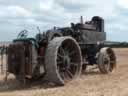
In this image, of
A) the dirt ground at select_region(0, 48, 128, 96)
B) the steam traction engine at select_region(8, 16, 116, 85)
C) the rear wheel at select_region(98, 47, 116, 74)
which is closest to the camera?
the dirt ground at select_region(0, 48, 128, 96)

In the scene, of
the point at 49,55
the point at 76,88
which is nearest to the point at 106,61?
the point at 49,55

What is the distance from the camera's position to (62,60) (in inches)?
520

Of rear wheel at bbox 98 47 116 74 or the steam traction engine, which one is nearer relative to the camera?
the steam traction engine

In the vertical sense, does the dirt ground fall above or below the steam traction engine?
below

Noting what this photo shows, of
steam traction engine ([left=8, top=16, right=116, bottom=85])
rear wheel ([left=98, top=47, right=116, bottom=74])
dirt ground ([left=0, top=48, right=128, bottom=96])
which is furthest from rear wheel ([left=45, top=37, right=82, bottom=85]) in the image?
rear wheel ([left=98, top=47, right=116, bottom=74])

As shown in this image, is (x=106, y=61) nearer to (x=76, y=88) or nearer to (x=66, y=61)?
(x=66, y=61)

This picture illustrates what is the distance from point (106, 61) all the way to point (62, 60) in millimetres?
3895

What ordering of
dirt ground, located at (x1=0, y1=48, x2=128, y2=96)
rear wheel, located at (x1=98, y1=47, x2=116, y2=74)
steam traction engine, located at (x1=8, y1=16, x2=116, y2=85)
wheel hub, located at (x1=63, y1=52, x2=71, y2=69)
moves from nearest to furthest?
dirt ground, located at (x1=0, y1=48, x2=128, y2=96)
steam traction engine, located at (x1=8, y1=16, x2=116, y2=85)
wheel hub, located at (x1=63, y1=52, x2=71, y2=69)
rear wheel, located at (x1=98, y1=47, x2=116, y2=74)

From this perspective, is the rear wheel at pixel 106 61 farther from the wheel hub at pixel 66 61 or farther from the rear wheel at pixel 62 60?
the wheel hub at pixel 66 61

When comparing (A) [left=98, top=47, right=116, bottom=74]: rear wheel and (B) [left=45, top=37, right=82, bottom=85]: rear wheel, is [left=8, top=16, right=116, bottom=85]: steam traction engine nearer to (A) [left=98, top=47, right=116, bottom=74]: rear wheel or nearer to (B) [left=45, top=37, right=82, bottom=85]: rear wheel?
(B) [left=45, top=37, right=82, bottom=85]: rear wheel

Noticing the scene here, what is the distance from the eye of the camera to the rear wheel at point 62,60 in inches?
480

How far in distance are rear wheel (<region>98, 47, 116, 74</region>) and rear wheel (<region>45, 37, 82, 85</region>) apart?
241 centimetres

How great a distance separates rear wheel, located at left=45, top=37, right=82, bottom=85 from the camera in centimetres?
1218

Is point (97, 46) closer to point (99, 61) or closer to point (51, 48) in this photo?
point (99, 61)
